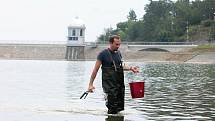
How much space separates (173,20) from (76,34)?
26.8 m

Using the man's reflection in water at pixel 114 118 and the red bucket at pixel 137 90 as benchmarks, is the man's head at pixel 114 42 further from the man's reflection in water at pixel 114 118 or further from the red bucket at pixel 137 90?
the man's reflection in water at pixel 114 118

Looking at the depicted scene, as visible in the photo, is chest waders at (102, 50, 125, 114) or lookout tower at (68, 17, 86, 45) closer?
chest waders at (102, 50, 125, 114)

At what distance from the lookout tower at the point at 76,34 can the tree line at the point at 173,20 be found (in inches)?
785

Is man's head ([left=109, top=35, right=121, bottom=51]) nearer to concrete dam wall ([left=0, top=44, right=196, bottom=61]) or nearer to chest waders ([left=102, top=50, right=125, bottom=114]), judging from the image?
chest waders ([left=102, top=50, right=125, bottom=114])

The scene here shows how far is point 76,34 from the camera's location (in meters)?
157

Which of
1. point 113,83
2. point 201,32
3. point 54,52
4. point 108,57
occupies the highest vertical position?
point 108,57

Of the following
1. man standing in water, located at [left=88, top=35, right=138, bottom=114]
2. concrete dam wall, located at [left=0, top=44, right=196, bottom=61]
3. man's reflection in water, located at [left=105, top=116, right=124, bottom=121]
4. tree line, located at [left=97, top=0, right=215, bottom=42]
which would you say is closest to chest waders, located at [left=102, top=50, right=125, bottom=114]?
man standing in water, located at [left=88, top=35, right=138, bottom=114]

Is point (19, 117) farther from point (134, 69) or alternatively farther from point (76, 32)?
point (76, 32)

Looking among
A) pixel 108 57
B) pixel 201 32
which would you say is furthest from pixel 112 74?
pixel 201 32

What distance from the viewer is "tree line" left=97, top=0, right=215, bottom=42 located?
156000mm

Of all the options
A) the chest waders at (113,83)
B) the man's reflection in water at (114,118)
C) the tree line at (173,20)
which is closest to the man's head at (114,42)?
the chest waders at (113,83)

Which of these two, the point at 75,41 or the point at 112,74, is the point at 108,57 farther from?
the point at 75,41

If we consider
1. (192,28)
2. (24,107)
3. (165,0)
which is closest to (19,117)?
(24,107)

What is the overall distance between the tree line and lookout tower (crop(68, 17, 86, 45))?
65.4ft
